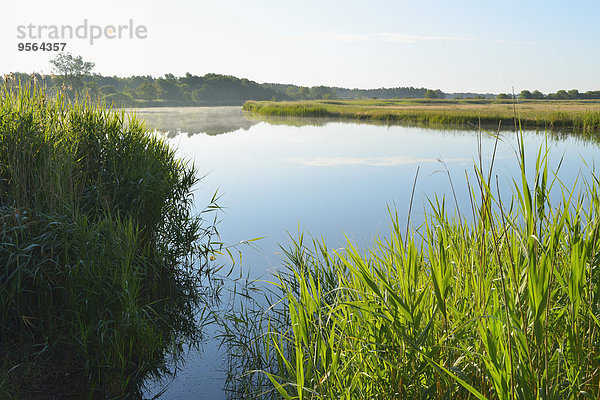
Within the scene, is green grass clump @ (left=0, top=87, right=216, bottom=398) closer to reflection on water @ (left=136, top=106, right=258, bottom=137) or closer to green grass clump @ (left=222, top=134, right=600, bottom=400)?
green grass clump @ (left=222, top=134, right=600, bottom=400)

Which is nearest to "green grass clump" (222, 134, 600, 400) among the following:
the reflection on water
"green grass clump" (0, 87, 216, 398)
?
"green grass clump" (0, 87, 216, 398)

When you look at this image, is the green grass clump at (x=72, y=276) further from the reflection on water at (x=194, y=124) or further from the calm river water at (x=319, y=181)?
the reflection on water at (x=194, y=124)

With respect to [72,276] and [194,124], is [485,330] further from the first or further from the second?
[194,124]

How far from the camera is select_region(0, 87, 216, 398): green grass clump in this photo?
281cm

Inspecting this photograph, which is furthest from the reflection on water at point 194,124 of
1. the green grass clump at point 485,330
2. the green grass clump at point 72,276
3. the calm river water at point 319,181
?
the green grass clump at point 485,330

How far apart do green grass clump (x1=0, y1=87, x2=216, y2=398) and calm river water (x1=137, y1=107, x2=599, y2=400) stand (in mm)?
373

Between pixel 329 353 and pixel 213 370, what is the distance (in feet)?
4.09

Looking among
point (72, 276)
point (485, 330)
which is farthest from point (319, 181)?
point (485, 330)

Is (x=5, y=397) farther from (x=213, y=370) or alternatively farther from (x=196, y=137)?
(x=196, y=137)

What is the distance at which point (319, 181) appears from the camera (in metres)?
9.67

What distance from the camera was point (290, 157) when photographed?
13.0 m

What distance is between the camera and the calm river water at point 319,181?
4898mm

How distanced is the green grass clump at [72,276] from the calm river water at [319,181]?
373 mm

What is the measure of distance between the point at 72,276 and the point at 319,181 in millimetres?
7000
